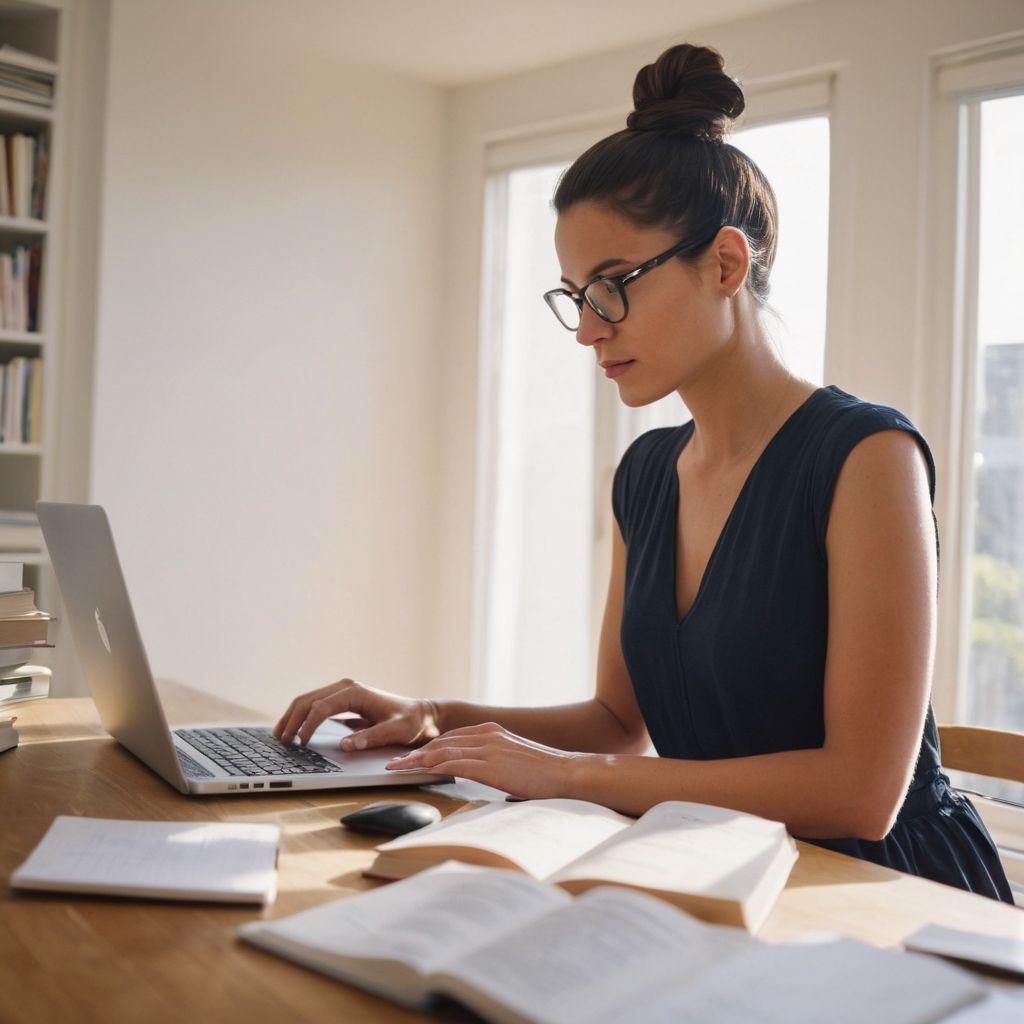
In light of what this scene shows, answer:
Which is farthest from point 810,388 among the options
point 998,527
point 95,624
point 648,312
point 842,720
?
point 998,527

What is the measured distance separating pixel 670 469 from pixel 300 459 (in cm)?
249

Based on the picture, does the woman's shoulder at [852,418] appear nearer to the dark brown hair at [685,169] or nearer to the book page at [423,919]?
the dark brown hair at [685,169]

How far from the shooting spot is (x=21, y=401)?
3.38 metres

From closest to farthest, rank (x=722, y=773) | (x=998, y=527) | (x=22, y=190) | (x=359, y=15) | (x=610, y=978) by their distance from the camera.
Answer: (x=610, y=978)
(x=722, y=773)
(x=998, y=527)
(x=22, y=190)
(x=359, y=15)

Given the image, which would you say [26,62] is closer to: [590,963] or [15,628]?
[15,628]

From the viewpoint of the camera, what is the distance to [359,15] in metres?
3.60

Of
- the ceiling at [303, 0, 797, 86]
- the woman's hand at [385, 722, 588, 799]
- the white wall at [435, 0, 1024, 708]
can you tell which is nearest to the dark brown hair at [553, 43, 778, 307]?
the woman's hand at [385, 722, 588, 799]

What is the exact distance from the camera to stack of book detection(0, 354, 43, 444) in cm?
335

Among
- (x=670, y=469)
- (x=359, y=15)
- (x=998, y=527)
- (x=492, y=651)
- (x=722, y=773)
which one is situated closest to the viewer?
(x=722, y=773)

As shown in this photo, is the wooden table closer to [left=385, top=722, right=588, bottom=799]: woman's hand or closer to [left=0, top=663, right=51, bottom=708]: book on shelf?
[left=385, top=722, right=588, bottom=799]: woman's hand

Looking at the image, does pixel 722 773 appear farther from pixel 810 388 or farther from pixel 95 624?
pixel 95 624

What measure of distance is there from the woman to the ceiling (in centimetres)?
208

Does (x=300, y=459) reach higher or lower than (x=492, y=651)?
higher

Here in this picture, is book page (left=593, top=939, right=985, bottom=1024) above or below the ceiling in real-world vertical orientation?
below
